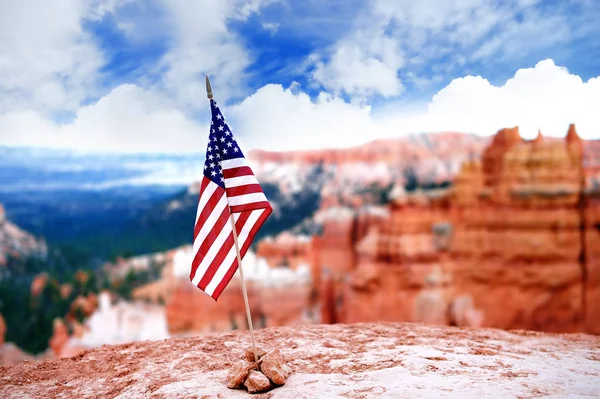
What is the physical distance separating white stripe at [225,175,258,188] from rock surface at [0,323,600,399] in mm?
1685

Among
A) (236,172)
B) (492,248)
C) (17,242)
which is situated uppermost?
(236,172)

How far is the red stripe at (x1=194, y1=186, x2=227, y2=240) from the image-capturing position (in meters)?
4.45

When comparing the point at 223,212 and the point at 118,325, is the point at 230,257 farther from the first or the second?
the point at 118,325

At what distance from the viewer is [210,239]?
446cm

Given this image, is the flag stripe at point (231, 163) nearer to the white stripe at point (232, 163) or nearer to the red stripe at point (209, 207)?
the white stripe at point (232, 163)

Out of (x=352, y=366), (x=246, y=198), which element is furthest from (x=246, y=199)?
(x=352, y=366)

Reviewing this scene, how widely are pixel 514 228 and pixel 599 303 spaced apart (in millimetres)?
2285

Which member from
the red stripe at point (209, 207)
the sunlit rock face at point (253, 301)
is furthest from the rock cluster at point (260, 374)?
the sunlit rock face at point (253, 301)

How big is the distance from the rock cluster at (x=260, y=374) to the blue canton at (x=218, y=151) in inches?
59.7

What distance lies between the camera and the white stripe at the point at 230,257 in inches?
174

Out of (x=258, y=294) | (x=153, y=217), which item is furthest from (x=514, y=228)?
(x=153, y=217)

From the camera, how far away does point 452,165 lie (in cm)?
1152

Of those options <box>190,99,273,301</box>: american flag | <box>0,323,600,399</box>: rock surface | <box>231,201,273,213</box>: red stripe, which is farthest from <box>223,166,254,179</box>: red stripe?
<box>0,323,600,399</box>: rock surface

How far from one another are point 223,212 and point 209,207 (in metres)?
0.12
